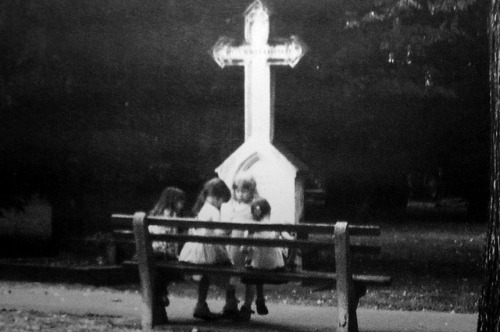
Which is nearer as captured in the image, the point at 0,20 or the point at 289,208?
the point at 289,208

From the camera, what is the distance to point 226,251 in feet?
35.2

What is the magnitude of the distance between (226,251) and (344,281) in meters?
1.69

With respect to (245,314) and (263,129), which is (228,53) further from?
(245,314)

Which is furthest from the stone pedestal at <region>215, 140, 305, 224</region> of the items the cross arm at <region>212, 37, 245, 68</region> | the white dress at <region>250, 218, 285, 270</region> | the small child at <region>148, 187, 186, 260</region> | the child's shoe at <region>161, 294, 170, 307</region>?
the white dress at <region>250, 218, 285, 270</region>

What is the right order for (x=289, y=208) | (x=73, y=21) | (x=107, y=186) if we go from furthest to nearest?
1. (x=107, y=186)
2. (x=73, y=21)
3. (x=289, y=208)

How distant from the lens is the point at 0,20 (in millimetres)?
21375

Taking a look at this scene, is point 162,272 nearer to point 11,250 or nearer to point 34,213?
point 11,250

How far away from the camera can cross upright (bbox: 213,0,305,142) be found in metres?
14.5

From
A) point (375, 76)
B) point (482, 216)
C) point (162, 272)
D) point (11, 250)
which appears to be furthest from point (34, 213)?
point (482, 216)

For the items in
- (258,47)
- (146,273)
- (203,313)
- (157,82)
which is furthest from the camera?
(157,82)

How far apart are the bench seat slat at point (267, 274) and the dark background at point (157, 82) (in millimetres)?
10937

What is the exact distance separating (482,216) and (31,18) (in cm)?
2310

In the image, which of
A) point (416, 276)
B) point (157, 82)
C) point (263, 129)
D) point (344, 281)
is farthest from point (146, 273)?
point (157, 82)

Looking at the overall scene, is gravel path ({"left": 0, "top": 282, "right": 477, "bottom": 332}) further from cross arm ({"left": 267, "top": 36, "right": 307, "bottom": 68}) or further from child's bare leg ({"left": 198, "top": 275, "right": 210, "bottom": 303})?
cross arm ({"left": 267, "top": 36, "right": 307, "bottom": 68})
